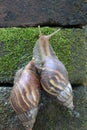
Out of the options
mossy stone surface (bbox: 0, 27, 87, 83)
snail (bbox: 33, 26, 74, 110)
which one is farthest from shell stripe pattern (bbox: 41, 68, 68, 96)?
mossy stone surface (bbox: 0, 27, 87, 83)

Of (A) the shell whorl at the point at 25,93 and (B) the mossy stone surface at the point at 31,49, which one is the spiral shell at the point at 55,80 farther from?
(B) the mossy stone surface at the point at 31,49

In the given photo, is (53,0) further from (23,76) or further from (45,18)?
(23,76)

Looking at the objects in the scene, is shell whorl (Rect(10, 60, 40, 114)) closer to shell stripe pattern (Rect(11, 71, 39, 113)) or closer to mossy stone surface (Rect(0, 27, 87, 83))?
shell stripe pattern (Rect(11, 71, 39, 113))

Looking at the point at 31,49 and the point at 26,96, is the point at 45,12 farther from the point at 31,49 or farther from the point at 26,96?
the point at 26,96

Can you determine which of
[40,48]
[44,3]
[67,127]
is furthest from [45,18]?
[67,127]

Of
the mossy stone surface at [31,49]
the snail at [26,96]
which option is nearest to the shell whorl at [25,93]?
the snail at [26,96]

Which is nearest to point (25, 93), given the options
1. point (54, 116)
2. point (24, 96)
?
point (24, 96)
